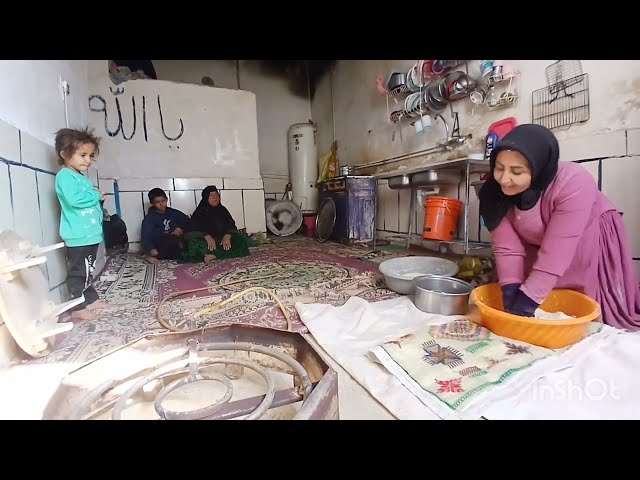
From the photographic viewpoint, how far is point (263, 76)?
14.8 ft

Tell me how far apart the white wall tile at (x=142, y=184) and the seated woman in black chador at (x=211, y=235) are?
610 millimetres

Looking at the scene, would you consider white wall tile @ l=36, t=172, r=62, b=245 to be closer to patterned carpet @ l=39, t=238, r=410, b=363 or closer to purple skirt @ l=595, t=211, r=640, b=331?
patterned carpet @ l=39, t=238, r=410, b=363

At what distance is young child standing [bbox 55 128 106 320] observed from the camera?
1.32 m

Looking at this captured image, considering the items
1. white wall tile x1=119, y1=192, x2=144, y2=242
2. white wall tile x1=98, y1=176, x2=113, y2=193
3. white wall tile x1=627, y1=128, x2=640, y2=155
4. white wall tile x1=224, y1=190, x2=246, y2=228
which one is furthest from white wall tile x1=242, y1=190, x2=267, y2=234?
white wall tile x1=627, y1=128, x2=640, y2=155

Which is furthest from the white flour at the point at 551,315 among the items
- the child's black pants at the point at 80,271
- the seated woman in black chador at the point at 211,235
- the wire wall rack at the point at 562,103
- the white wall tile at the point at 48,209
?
the seated woman in black chador at the point at 211,235

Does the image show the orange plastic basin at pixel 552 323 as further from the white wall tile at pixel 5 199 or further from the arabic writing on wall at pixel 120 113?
the arabic writing on wall at pixel 120 113

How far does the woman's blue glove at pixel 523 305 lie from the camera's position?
3.29 feet

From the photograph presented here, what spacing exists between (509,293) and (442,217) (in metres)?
1.08

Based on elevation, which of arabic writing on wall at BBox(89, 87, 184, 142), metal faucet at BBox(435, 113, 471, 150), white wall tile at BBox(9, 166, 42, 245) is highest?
arabic writing on wall at BBox(89, 87, 184, 142)

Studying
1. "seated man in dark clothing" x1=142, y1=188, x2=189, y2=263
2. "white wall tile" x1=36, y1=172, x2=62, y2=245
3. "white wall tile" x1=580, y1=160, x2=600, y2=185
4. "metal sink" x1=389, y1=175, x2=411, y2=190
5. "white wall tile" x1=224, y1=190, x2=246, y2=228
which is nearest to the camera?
"white wall tile" x1=36, y1=172, x2=62, y2=245

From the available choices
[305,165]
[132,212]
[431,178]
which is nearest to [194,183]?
[132,212]

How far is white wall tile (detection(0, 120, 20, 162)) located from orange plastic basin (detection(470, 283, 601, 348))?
1.61m

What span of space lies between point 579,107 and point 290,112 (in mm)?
3742

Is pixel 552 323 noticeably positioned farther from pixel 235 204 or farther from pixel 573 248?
pixel 235 204
